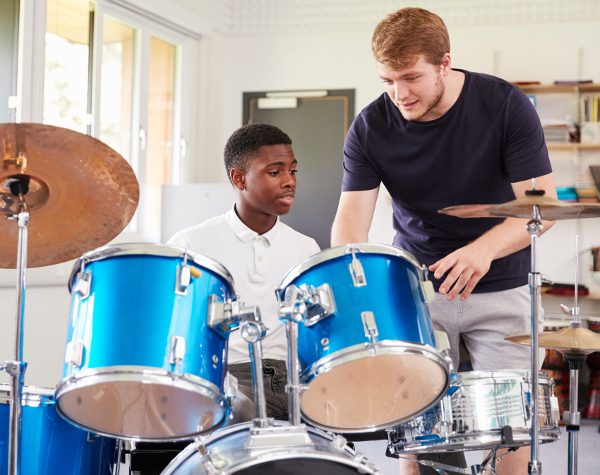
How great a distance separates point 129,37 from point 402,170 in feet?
9.38

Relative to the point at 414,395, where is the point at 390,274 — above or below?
above

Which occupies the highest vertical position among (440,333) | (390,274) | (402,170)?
(402,170)

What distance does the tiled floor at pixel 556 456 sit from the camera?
299 centimetres

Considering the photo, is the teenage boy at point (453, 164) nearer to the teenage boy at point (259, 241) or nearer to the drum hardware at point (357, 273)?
the teenage boy at point (259, 241)

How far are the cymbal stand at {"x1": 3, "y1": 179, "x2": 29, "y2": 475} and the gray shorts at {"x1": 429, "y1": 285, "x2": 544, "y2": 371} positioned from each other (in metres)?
1.07

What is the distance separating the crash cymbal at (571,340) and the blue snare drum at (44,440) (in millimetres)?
1093

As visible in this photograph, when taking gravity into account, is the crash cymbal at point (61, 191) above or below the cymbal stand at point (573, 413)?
above

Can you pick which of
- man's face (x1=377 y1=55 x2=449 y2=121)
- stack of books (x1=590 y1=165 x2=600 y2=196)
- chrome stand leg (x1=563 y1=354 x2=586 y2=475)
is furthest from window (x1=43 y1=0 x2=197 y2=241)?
chrome stand leg (x1=563 y1=354 x2=586 y2=475)

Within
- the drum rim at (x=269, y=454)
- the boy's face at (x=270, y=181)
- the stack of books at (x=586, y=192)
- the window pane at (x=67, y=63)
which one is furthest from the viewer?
the stack of books at (x=586, y=192)

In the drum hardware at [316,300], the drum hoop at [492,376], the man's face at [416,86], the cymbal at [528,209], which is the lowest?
the drum hoop at [492,376]

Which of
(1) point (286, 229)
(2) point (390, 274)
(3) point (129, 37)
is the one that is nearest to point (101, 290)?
(2) point (390, 274)

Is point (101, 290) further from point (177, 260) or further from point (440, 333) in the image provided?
point (440, 333)

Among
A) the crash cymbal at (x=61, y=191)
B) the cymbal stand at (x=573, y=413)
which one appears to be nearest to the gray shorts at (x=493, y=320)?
the cymbal stand at (x=573, y=413)

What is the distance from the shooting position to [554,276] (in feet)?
14.1
